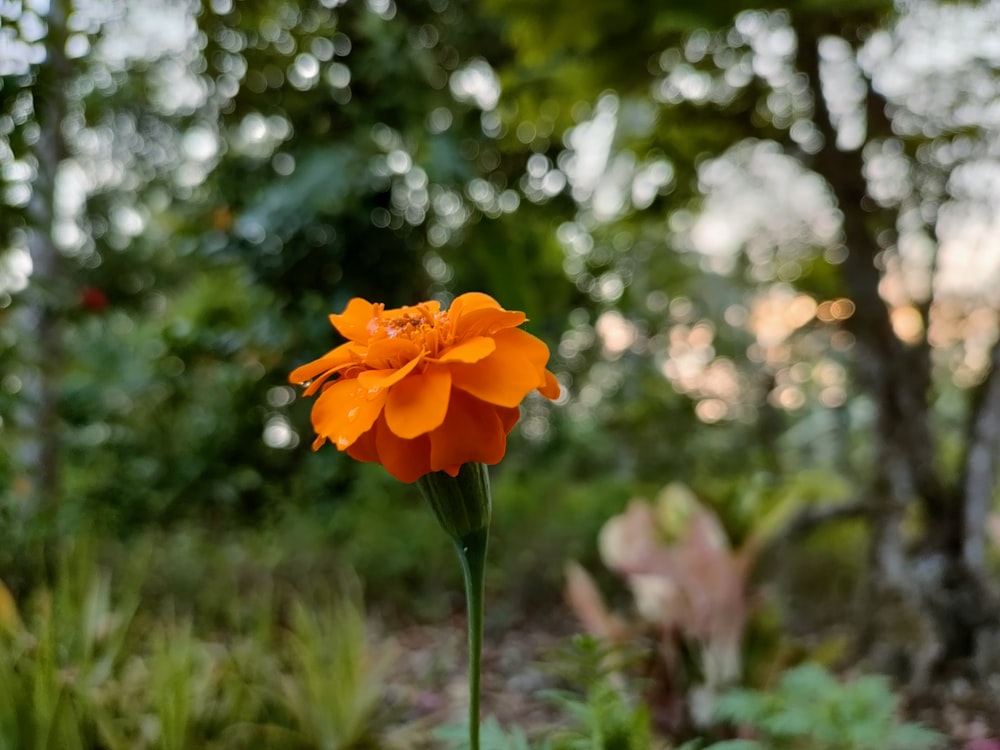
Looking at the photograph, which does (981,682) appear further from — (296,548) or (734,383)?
(296,548)

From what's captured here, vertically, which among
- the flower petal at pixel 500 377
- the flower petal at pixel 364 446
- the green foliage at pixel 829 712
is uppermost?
the flower petal at pixel 500 377

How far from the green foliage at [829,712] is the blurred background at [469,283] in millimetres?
206

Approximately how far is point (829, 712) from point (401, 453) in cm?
52

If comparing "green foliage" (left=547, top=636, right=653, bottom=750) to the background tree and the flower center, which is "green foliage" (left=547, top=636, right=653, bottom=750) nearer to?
the flower center

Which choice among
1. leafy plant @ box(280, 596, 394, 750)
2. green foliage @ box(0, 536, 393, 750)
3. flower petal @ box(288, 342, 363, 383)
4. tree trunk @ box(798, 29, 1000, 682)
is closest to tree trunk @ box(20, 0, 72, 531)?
green foliage @ box(0, 536, 393, 750)

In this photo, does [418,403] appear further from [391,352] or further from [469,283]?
[469,283]

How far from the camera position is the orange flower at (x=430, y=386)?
336 mm

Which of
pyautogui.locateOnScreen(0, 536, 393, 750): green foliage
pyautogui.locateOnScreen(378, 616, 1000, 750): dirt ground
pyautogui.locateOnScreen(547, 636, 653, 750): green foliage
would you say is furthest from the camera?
pyautogui.locateOnScreen(378, 616, 1000, 750): dirt ground

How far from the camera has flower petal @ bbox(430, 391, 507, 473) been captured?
35 cm

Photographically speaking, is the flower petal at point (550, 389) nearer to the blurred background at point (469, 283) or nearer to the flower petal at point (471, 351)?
the flower petal at point (471, 351)

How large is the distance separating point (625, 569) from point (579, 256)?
64 cm

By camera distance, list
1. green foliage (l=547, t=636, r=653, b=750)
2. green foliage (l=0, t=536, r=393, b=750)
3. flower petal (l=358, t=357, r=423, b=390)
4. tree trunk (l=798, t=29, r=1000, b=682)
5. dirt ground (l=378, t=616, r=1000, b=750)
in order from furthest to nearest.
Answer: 1. tree trunk (l=798, t=29, r=1000, b=682)
2. dirt ground (l=378, t=616, r=1000, b=750)
3. green foliage (l=0, t=536, r=393, b=750)
4. green foliage (l=547, t=636, r=653, b=750)
5. flower petal (l=358, t=357, r=423, b=390)

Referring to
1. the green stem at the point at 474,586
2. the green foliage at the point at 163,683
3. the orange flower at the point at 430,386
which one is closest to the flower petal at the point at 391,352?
the orange flower at the point at 430,386

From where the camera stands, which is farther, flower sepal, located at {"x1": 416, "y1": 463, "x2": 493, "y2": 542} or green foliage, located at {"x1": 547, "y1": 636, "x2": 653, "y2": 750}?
green foliage, located at {"x1": 547, "y1": 636, "x2": 653, "y2": 750}
